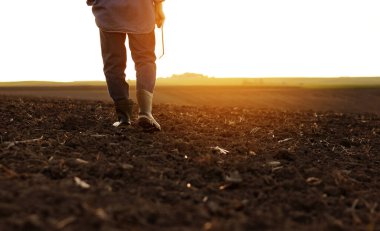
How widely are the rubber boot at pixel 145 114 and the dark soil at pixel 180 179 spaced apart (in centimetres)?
14

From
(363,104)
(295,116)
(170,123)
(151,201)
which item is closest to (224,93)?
(363,104)

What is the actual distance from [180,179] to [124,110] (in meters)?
2.44

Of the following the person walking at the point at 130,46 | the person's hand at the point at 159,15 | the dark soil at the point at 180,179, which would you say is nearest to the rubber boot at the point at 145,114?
the person walking at the point at 130,46

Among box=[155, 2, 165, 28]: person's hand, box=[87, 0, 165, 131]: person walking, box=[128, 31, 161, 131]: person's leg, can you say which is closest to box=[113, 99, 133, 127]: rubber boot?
box=[87, 0, 165, 131]: person walking

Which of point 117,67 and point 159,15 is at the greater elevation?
point 159,15

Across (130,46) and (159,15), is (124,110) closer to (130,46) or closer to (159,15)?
(130,46)

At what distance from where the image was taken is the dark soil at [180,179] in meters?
2.16

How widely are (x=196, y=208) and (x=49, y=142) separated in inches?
82.8

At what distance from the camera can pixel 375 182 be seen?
362 cm

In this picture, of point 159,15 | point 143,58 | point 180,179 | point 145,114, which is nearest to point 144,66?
point 143,58

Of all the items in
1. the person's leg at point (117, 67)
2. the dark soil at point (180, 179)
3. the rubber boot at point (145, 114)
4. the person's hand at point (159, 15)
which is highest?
the person's hand at point (159, 15)

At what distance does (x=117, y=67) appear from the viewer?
532 cm

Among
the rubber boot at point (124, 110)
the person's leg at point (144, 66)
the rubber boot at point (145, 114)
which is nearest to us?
the rubber boot at point (145, 114)

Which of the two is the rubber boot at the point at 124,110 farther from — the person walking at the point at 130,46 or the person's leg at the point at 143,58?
the person's leg at the point at 143,58
